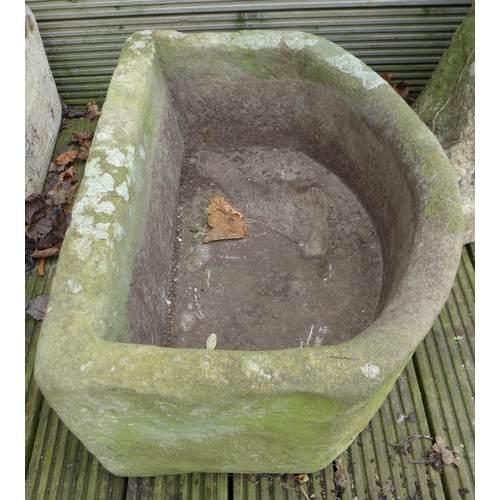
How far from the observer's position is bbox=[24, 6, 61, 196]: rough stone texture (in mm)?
2564

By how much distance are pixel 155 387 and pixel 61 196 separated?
1.84 m

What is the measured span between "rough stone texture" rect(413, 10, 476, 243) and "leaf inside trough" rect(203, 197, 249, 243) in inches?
41.9

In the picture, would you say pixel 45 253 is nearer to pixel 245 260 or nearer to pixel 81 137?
pixel 81 137

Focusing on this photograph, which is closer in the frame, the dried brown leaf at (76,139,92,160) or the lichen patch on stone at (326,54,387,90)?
the lichen patch on stone at (326,54,387,90)

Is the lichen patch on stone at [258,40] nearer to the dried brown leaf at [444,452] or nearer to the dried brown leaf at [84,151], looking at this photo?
the dried brown leaf at [84,151]

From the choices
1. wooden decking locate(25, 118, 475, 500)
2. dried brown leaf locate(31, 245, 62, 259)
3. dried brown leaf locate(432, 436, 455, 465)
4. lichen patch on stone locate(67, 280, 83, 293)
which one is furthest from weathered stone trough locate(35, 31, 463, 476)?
dried brown leaf locate(31, 245, 62, 259)

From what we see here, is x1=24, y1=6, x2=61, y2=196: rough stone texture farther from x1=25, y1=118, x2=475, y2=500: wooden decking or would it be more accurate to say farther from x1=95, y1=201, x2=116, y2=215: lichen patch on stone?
x1=95, y1=201, x2=116, y2=215: lichen patch on stone

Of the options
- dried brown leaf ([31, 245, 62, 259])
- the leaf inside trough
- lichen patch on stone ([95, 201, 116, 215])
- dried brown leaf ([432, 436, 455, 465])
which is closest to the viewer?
lichen patch on stone ([95, 201, 116, 215])

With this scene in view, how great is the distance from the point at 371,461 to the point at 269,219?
112 centimetres

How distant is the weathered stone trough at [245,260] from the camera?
121 centimetres

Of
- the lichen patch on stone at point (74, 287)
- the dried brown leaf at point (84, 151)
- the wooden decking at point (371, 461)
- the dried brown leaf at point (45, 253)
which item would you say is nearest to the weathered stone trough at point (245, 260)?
the lichen patch on stone at point (74, 287)

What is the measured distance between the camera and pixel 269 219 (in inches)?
84.7

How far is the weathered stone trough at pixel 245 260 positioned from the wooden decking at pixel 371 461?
206 mm

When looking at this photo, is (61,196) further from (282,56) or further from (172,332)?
(282,56)
